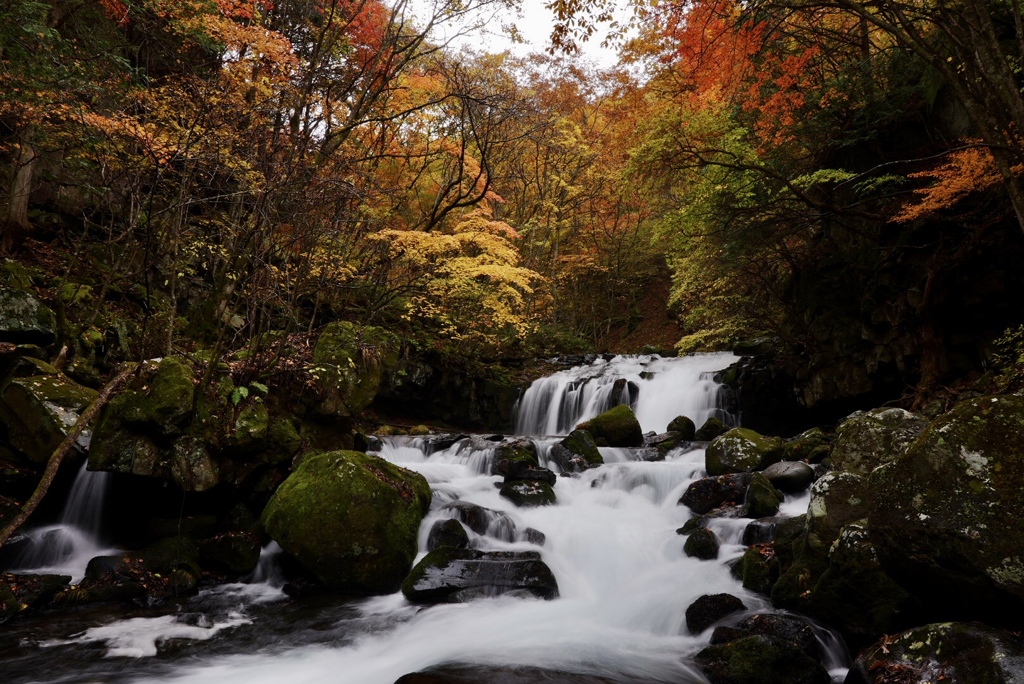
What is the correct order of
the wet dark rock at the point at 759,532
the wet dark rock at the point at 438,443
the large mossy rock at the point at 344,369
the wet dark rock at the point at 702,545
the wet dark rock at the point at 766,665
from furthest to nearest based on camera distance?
1. the wet dark rock at the point at 438,443
2. the large mossy rock at the point at 344,369
3. the wet dark rock at the point at 702,545
4. the wet dark rock at the point at 759,532
5. the wet dark rock at the point at 766,665

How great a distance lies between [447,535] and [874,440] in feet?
17.2

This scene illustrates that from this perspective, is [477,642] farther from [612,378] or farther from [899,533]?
[612,378]

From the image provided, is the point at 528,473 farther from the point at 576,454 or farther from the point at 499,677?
the point at 499,677

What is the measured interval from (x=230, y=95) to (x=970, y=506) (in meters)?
11.6

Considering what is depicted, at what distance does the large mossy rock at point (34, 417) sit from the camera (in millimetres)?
6734

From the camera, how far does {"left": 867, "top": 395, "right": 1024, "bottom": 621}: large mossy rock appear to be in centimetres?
339

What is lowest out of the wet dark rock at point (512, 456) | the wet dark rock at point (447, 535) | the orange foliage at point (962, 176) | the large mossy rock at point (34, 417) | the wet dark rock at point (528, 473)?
the wet dark rock at point (447, 535)

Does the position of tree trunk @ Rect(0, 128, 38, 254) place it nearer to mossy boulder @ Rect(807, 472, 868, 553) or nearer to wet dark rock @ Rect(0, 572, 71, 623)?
wet dark rock @ Rect(0, 572, 71, 623)

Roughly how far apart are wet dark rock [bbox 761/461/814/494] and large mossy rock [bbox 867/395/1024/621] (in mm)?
4161

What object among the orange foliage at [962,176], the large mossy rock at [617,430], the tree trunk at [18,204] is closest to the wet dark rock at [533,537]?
the large mossy rock at [617,430]

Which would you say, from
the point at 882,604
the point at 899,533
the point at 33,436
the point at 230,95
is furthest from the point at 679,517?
the point at 230,95

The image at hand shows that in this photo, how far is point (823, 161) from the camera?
37.7 feet

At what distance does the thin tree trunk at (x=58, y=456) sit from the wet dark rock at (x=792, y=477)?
8788 mm

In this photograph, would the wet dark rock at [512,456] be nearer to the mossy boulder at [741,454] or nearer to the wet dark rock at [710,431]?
the mossy boulder at [741,454]
